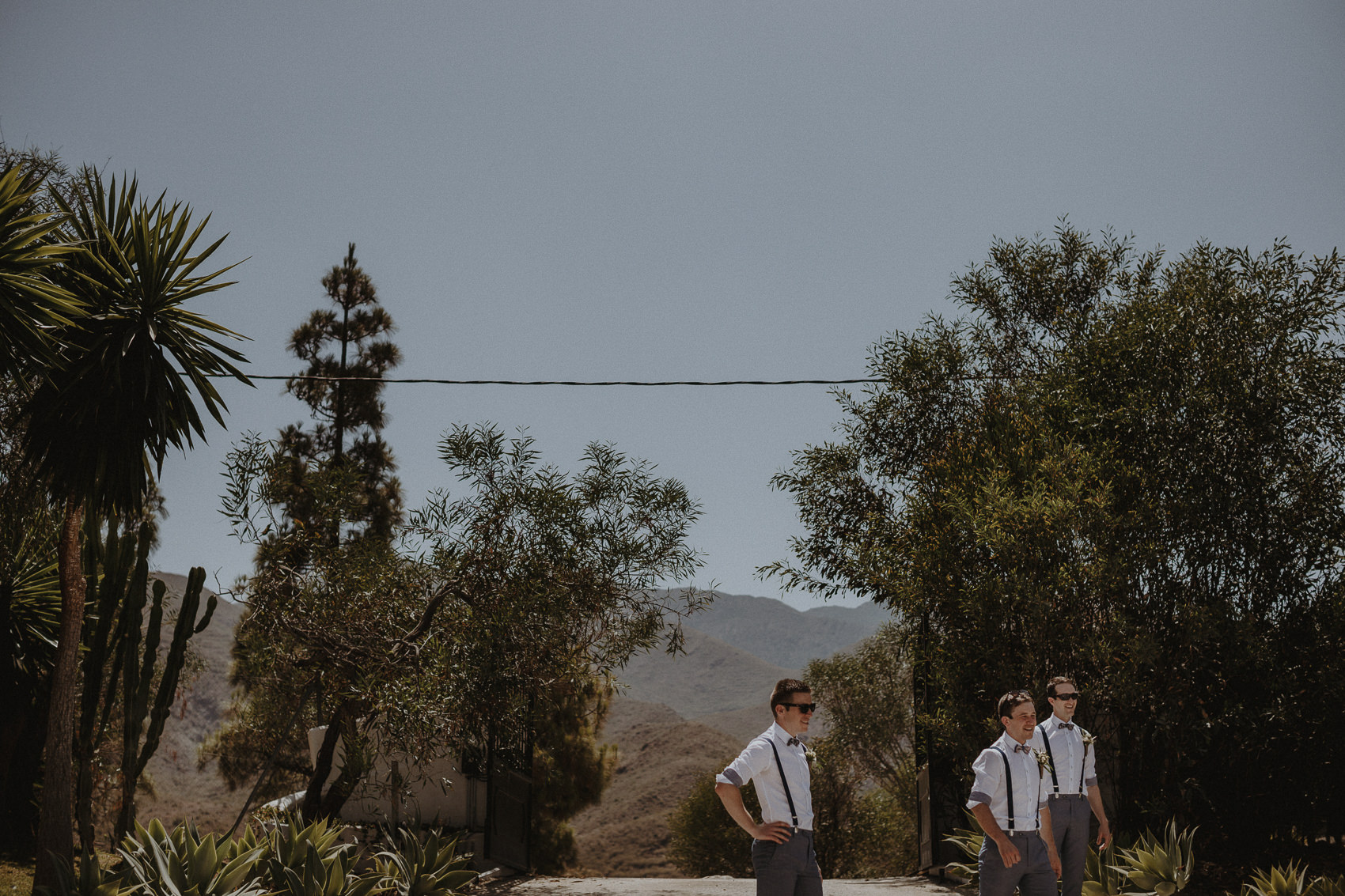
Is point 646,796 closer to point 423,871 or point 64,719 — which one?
point 64,719

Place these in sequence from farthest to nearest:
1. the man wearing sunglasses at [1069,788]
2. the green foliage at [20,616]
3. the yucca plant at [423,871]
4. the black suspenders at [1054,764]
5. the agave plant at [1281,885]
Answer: the green foliage at [20,616]
the yucca plant at [423,871]
the agave plant at [1281,885]
the man wearing sunglasses at [1069,788]
the black suspenders at [1054,764]

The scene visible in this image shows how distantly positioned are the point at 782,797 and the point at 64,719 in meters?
8.36

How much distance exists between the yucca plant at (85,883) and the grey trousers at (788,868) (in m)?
5.19

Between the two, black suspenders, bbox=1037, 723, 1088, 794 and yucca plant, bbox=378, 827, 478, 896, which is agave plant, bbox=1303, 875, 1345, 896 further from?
yucca plant, bbox=378, 827, 478, 896

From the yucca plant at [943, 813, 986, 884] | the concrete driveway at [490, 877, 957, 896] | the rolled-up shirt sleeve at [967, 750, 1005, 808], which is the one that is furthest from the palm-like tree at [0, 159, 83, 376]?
the yucca plant at [943, 813, 986, 884]

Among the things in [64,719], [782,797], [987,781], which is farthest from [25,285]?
[987,781]

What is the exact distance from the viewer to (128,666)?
369 inches

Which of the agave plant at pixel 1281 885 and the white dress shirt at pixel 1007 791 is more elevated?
the white dress shirt at pixel 1007 791

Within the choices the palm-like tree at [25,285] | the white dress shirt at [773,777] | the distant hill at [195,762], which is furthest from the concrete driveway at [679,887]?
the palm-like tree at [25,285]

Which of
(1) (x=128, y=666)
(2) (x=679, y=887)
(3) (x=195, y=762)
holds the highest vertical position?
(1) (x=128, y=666)

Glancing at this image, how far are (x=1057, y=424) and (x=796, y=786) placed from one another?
926 centimetres

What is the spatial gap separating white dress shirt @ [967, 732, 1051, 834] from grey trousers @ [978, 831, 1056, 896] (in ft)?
0.25

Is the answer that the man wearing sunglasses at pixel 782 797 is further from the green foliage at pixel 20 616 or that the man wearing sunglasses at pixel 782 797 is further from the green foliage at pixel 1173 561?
the green foliage at pixel 20 616

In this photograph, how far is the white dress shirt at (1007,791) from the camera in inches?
267
